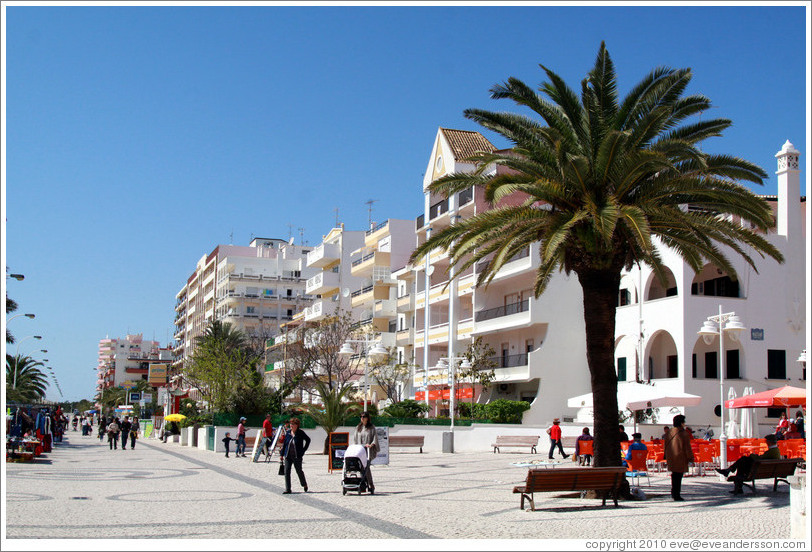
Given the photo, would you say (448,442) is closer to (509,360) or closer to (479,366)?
(479,366)

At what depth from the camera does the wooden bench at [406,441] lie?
123 ft

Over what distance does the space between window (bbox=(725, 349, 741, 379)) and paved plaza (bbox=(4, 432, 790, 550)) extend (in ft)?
53.4

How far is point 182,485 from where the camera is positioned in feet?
69.5

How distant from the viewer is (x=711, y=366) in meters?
39.9

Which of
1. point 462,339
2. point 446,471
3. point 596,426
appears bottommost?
point 446,471

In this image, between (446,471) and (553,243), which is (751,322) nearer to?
(446,471)

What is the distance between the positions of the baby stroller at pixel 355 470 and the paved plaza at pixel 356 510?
1.28 ft

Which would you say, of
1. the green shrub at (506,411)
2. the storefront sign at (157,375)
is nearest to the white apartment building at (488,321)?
the green shrub at (506,411)

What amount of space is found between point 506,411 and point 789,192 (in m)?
15.7

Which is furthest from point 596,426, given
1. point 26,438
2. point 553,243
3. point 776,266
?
point 776,266

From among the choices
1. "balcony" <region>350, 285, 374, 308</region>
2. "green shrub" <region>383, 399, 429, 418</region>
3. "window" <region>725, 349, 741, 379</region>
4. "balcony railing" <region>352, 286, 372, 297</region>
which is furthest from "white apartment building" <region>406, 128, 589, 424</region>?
"window" <region>725, 349, 741, 379</region>

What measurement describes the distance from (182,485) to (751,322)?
25955 mm

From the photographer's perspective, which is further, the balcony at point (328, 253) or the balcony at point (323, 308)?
the balcony at point (328, 253)

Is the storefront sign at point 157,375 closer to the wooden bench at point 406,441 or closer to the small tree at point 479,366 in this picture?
the small tree at point 479,366
